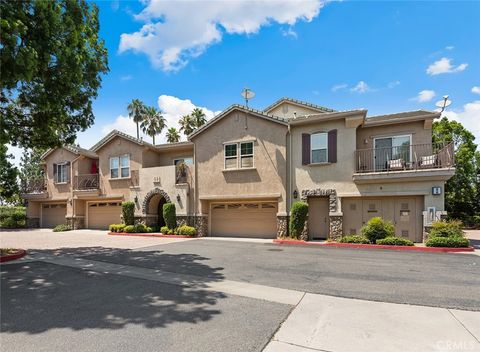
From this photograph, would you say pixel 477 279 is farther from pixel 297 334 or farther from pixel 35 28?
pixel 35 28

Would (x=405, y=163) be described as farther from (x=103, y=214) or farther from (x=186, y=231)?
(x=103, y=214)

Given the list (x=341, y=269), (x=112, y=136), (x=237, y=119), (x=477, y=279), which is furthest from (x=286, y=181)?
(x=112, y=136)

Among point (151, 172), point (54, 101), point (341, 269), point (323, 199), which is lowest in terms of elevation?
point (341, 269)

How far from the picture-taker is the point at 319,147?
17.0 metres

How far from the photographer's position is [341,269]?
916cm

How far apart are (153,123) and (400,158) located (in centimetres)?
3264

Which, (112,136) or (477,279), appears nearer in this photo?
(477,279)

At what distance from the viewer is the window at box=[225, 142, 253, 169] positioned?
730 inches

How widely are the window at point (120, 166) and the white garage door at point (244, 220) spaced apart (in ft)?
26.5

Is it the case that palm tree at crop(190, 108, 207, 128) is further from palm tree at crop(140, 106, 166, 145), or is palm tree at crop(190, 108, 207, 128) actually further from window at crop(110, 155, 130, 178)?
window at crop(110, 155, 130, 178)

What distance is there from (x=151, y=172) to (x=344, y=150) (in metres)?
13.2

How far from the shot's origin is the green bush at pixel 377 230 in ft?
46.5

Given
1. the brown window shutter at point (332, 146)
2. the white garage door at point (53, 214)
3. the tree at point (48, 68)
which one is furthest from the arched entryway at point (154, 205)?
the brown window shutter at point (332, 146)

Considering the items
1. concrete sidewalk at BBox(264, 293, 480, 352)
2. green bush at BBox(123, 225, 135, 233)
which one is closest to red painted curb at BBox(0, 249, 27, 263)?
green bush at BBox(123, 225, 135, 233)
